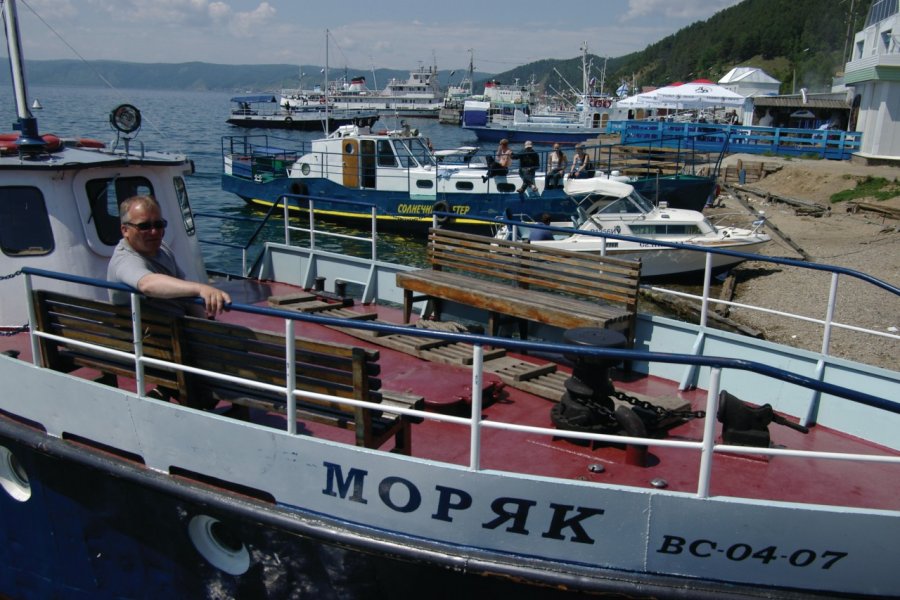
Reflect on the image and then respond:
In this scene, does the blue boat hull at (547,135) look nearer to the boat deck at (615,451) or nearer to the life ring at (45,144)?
the life ring at (45,144)

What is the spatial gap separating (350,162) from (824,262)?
15.6 meters

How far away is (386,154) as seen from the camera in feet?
86.6

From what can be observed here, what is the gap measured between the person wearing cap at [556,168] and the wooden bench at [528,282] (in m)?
17.5

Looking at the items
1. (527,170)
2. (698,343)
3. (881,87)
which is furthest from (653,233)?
(881,87)

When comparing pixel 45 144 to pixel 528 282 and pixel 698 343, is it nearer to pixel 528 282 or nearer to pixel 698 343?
pixel 528 282

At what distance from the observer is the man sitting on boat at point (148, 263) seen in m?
4.59

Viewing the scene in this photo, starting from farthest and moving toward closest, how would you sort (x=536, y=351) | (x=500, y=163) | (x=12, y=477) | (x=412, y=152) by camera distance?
(x=412, y=152)
(x=500, y=163)
(x=12, y=477)
(x=536, y=351)

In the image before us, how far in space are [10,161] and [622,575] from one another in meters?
5.67

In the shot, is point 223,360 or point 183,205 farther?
point 183,205

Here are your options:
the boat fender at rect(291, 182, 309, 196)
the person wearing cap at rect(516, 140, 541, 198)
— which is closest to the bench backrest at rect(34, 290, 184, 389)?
the person wearing cap at rect(516, 140, 541, 198)

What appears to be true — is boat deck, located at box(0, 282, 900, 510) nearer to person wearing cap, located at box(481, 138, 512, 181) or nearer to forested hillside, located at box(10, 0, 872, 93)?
person wearing cap, located at box(481, 138, 512, 181)

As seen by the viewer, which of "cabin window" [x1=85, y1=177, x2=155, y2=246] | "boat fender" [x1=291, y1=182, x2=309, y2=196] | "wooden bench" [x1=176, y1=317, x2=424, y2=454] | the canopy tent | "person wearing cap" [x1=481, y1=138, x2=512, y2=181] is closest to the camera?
"wooden bench" [x1=176, y1=317, x2=424, y2=454]

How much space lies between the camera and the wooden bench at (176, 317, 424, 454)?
4438 mm

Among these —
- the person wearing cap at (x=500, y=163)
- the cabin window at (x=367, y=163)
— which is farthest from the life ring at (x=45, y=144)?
the cabin window at (x=367, y=163)
